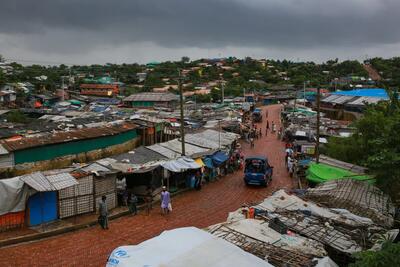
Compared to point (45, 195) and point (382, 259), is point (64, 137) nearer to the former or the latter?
point (45, 195)

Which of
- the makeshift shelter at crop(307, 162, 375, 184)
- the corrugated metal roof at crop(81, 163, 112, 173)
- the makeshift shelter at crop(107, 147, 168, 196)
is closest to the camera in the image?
the corrugated metal roof at crop(81, 163, 112, 173)

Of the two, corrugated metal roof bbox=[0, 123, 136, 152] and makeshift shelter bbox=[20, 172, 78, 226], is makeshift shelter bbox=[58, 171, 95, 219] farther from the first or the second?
corrugated metal roof bbox=[0, 123, 136, 152]

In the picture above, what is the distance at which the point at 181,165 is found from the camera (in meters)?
18.7

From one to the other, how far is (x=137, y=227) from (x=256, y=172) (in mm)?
8706

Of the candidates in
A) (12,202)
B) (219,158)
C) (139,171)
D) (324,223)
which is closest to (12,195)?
(12,202)

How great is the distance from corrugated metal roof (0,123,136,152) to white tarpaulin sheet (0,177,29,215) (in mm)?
7092

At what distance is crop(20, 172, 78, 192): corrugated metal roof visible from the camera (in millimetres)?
13052

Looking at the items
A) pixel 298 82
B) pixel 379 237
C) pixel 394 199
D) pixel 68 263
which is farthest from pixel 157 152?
pixel 298 82

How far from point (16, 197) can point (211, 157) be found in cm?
Result: 1168

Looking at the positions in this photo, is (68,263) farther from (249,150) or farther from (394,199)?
(249,150)

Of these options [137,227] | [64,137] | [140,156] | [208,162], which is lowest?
[137,227]

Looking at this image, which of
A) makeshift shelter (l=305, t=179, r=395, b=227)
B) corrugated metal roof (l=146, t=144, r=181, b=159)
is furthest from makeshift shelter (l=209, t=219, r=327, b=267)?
corrugated metal roof (l=146, t=144, r=181, b=159)

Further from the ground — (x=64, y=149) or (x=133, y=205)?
(x=64, y=149)

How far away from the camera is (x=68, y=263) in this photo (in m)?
11.4
